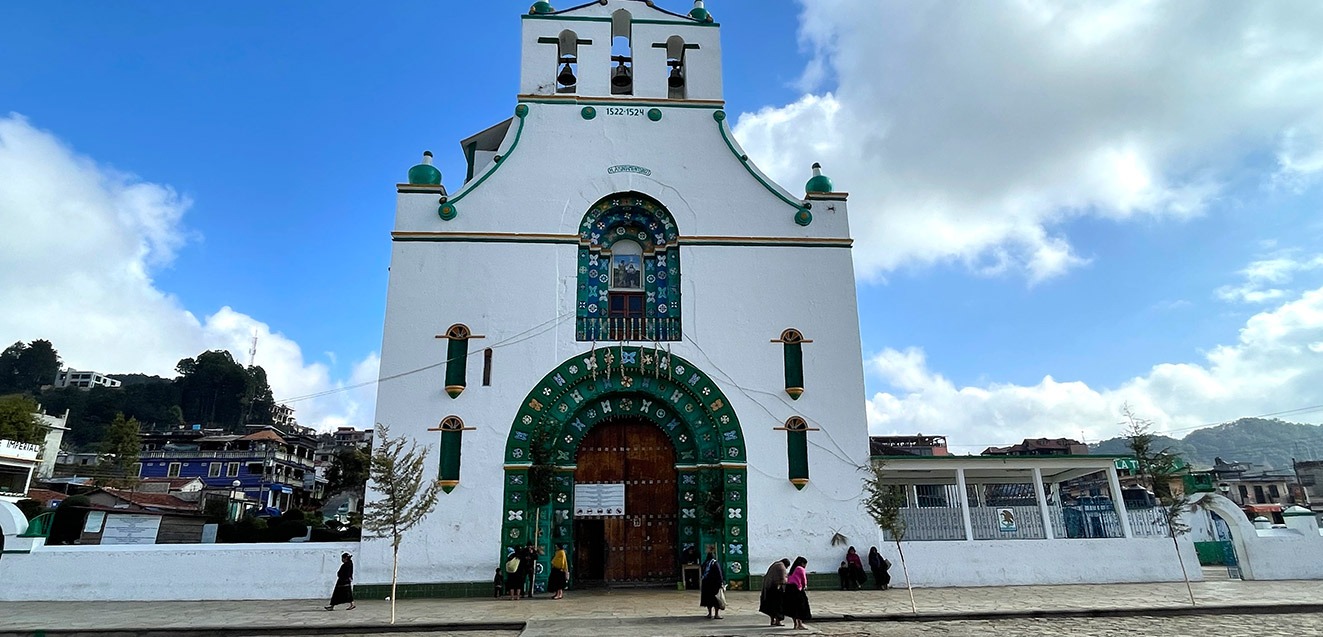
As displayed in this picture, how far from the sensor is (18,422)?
163 feet

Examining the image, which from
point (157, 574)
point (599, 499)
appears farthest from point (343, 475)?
point (599, 499)

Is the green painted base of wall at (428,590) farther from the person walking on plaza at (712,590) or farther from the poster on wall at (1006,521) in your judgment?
the poster on wall at (1006,521)

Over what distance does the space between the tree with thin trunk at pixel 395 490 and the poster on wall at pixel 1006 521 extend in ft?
41.6

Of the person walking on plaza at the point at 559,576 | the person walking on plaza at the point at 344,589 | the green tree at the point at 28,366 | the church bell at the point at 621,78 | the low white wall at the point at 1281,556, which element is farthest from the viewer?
the green tree at the point at 28,366

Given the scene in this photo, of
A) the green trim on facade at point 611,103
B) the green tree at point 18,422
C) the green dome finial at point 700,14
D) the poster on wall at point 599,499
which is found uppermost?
the green dome finial at point 700,14

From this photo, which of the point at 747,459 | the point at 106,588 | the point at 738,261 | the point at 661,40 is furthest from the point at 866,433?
the point at 106,588

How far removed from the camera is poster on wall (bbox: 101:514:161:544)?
1608 centimetres

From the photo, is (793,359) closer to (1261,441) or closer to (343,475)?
(343,475)

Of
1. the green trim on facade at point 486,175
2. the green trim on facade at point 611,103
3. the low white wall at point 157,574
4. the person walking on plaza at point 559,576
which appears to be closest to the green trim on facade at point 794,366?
the person walking on plaza at point 559,576

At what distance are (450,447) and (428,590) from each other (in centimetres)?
297

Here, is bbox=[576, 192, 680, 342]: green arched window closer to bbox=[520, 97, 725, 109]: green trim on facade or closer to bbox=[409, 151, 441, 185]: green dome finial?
bbox=[520, 97, 725, 109]: green trim on facade

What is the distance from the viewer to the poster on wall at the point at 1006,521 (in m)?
17.2

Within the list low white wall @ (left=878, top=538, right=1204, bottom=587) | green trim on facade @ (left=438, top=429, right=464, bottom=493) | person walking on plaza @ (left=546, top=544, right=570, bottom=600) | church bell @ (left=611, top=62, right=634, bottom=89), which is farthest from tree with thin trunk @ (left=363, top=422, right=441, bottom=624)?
church bell @ (left=611, top=62, right=634, bottom=89)

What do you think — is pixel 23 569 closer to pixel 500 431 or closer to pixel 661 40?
pixel 500 431
